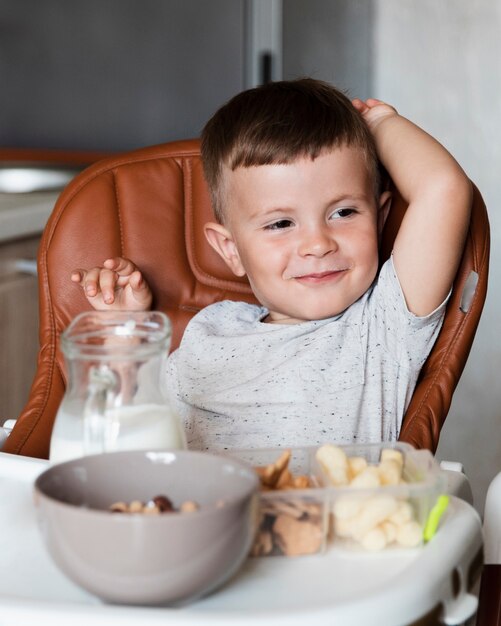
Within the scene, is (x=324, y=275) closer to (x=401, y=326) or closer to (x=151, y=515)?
(x=401, y=326)

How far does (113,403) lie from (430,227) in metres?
0.59

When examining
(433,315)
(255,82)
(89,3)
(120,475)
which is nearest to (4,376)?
(89,3)

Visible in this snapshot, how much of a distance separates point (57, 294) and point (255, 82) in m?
2.04

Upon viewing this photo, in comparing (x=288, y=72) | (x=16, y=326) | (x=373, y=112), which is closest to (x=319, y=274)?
(x=373, y=112)

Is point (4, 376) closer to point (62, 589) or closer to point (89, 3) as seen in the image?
point (89, 3)

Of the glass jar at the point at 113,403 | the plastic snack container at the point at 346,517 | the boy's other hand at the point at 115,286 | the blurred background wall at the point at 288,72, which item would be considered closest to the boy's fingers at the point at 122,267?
the boy's other hand at the point at 115,286

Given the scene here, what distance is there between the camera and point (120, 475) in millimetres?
699

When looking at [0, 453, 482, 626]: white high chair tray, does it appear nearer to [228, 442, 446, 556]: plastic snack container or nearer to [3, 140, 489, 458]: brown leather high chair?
[228, 442, 446, 556]: plastic snack container

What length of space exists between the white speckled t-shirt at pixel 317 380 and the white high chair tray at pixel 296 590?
43 cm

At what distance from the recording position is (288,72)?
10.6 ft

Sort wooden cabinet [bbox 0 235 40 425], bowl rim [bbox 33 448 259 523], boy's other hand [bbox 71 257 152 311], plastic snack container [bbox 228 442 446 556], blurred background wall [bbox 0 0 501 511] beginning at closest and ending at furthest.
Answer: bowl rim [bbox 33 448 259 523], plastic snack container [bbox 228 442 446 556], boy's other hand [bbox 71 257 152 311], wooden cabinet [bbox 0 235 40 425], blurred background wall [bbox 0 0 501 511]

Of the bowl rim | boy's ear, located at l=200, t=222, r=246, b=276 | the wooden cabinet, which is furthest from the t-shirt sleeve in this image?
the wooden cabinet

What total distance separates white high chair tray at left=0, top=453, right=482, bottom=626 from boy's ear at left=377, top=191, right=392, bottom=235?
2.06ft

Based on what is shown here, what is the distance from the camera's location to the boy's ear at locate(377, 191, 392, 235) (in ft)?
4.39
